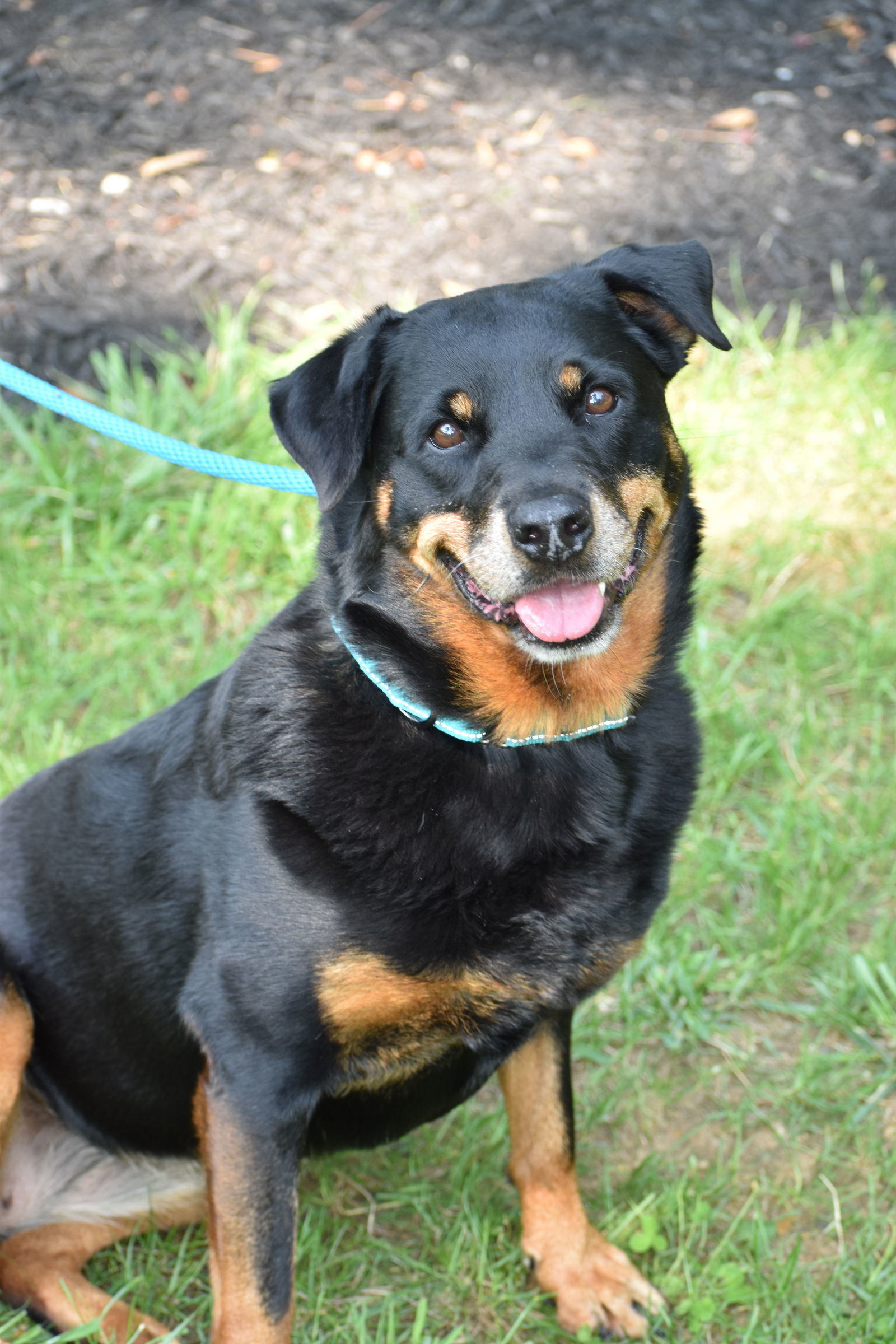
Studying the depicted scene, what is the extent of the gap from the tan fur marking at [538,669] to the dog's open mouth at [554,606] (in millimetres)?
34

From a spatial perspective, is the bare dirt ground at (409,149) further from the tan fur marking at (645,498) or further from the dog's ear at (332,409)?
the tan fur marking at (645,498)

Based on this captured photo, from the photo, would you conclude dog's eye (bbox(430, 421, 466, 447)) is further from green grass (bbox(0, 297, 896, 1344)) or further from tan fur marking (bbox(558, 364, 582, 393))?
green grass (bbox(0, 297, 896, 1344))

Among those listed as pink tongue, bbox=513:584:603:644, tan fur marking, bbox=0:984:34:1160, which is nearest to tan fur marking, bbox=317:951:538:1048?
pink tongue, bbox=513:584:603:644

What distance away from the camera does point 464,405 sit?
242 centimetres

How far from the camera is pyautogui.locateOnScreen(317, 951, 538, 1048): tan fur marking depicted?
2.22m

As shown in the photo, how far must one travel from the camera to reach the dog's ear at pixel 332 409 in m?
2.40

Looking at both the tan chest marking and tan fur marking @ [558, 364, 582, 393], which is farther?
tan fur marking @ [558, 364, 582, 393]

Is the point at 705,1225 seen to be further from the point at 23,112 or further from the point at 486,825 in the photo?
the point at 23,112

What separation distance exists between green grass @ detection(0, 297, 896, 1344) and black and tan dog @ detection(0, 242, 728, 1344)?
0.76ft

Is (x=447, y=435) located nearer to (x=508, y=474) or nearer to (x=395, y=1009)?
(x=508, y=474)

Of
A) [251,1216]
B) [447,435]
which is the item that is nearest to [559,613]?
[447,435]

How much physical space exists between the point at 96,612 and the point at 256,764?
7.59ft

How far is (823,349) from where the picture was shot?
18.4 ft

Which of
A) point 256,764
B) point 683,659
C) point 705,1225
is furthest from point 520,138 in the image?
point 705,1225
